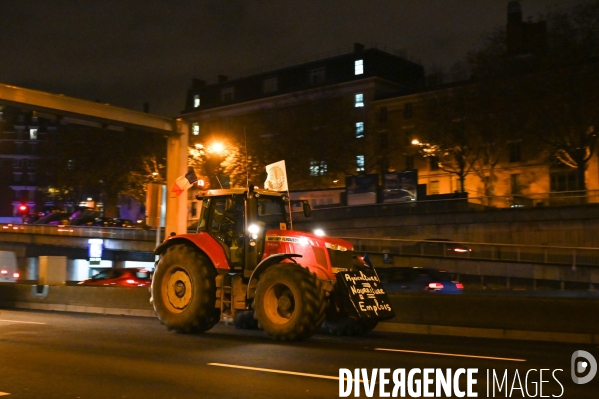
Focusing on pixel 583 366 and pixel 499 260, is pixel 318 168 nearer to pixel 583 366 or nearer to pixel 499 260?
pixel 499 260

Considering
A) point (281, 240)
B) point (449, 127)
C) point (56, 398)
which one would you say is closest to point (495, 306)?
point (281, 240)

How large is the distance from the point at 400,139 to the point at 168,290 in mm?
55116

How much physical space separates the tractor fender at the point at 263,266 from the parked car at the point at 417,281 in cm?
1210

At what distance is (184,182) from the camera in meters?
20.3

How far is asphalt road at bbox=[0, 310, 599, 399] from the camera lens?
8570mm

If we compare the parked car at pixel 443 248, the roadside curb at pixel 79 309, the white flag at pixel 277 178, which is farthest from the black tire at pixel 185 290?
the parked car at pixel 443 248

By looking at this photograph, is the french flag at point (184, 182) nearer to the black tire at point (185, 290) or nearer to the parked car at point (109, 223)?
the black tire at point (185, 290)

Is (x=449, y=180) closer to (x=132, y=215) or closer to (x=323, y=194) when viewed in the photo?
(x=323, y=194)

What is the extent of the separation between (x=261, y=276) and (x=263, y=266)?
276 millimetres

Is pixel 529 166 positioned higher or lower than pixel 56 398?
higher

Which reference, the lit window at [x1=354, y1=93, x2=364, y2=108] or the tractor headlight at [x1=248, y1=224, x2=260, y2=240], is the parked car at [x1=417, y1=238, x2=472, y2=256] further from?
the lit window at [x1=354, y1=93, x2=364, y2=108]

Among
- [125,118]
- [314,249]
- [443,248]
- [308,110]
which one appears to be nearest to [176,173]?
[125,118]

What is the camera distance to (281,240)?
1394 cm

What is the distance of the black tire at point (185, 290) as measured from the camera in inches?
567
